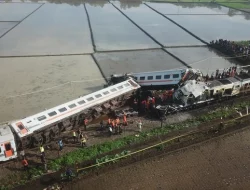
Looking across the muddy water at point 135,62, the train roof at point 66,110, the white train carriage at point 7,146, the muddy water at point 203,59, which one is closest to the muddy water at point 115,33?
the muddy water at point 135,62

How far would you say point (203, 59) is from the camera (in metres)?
40.3

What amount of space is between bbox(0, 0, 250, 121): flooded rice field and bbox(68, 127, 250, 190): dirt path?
11.4 meters

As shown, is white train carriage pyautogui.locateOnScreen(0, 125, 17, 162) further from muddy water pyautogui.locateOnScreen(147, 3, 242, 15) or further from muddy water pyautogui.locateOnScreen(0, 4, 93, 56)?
muddy water pyautogui.locateOnScreen(147, 3, 242, 15)

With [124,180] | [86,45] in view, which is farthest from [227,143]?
[86,45]

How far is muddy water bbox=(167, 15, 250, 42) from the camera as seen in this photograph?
171ft

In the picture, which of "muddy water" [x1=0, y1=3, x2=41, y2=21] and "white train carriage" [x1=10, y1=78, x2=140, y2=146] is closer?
"white train carriage" [x1=10, y1=78, x2=140, y2=146]

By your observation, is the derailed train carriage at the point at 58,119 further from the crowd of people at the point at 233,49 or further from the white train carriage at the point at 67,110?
the crowd of people at the point at 233,49

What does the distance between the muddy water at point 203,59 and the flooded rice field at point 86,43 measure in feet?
0.42

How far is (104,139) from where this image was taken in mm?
21750

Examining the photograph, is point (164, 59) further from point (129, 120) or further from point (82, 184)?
point (82, 184)

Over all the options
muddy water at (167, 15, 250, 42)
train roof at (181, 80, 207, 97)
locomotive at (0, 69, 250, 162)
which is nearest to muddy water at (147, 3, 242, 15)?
muddy water at (167, 15, 250, 42)

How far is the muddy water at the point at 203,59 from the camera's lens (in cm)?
3742

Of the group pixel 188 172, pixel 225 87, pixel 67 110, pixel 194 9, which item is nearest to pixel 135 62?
pixel 225 87

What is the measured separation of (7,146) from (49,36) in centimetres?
3187
